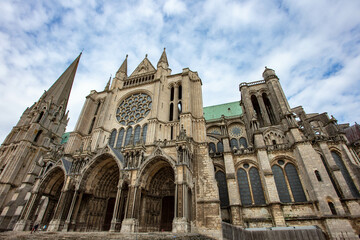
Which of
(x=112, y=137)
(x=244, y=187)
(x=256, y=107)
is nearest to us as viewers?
(x=244, y=187)

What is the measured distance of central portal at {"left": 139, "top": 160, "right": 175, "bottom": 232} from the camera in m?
13.4

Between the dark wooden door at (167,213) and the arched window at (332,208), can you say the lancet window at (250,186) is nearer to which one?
the arched window at (332,208)

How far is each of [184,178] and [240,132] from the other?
14.6m

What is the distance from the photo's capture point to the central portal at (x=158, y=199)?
1336 cm

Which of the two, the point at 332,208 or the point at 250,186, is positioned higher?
the point at 250,186

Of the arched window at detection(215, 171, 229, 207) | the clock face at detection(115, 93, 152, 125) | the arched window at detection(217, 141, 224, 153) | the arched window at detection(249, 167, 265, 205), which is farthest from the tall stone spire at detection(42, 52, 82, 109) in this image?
Answer: the arched window at detection(249, 167, 265, 205)

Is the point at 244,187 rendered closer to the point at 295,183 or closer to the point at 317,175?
the point at 295,183

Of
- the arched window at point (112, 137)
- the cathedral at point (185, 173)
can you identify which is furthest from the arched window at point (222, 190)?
the arched window at point (112, 137)

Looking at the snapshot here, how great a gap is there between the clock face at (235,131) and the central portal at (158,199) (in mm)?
12559

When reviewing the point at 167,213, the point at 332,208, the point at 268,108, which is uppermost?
the point at 268,108

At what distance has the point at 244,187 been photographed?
15.8 metres

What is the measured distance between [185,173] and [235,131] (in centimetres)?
1442

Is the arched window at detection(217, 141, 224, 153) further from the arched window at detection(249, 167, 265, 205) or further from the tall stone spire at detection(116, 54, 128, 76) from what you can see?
the tall stone spire at detection(116, 54, 128, 76)

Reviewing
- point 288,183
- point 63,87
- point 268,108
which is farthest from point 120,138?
point 63,87
